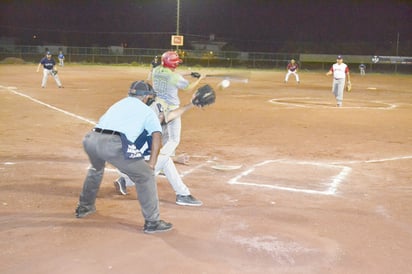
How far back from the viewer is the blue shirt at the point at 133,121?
18.5 feet

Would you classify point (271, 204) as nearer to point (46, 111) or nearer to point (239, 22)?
point (46, 111)

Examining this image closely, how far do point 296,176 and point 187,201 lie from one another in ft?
8.53

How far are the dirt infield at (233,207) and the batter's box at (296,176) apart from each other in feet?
0.06

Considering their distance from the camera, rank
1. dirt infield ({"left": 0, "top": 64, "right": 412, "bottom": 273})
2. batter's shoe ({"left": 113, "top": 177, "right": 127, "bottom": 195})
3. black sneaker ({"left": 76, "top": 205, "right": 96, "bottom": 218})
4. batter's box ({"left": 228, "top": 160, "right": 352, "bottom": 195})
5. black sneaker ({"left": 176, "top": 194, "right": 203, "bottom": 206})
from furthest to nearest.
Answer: batter's box ({"left": 228, "top": 160, "right": 352, "bottom": 195}) < batter's shoe ({"left": 113, "top": 177, "right": 127, "bottom": 195}) < black sneaker ({"left": 176, "top": 194, "right": 203, "bottom": 206}) < black sneaker ({"left": 76, "top": 205, "right": 96, "bottom": 218}) < dirt infield ({"left": 0, "top": 64, "right": 412, "bottom": 273})

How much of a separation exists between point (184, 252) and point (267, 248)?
0.86 metres

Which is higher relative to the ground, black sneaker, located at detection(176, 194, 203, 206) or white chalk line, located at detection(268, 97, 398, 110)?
white chalk line, located at detection(268, 97, 398, 110)

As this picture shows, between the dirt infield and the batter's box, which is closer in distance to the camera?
the dirt infield

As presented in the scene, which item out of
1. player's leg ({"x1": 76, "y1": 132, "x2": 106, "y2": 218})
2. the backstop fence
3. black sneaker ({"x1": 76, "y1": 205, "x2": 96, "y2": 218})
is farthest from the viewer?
the backstop fence

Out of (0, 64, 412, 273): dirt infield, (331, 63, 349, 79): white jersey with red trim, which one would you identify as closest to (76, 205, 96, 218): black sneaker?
(0, 64, 412, 273): dirt infield

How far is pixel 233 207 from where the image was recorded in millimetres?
6910

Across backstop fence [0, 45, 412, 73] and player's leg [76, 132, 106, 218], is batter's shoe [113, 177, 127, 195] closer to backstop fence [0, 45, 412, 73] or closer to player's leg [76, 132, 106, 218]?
player's leg [76, 132, 106, 218]

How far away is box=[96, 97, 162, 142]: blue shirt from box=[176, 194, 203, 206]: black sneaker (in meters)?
1.53

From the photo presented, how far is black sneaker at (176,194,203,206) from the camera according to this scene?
274 inches

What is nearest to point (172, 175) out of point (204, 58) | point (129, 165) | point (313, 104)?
point (129, 165)
